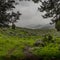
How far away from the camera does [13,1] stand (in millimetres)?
43844

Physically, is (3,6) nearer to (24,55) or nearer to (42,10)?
(24,55)

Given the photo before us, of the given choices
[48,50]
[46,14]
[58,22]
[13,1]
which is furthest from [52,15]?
[48,50]

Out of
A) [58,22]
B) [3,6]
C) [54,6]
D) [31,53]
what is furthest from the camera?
[54,6]

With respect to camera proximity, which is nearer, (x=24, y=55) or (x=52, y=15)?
(x=24, y=55)

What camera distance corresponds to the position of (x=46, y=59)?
24953mm

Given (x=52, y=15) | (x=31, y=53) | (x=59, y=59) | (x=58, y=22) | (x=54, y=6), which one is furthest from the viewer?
(x=52, y=15)

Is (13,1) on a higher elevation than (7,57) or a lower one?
higher

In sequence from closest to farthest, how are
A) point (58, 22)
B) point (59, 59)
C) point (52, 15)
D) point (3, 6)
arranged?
1. point (59, 59)
2. point (3, 6)
3. point (58, 22)
4. point (52, 15)

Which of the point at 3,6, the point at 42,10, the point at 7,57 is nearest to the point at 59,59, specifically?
the point at 7,57

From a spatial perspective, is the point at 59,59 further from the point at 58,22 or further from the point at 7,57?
the point at 58,22

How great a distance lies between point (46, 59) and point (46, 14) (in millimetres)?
40142

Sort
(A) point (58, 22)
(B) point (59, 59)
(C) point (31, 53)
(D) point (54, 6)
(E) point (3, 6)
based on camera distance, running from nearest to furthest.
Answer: (B) point (59, 59)
(C) point (31, 53)
(E) point (3, 6)
(A) point (58, 22)
(D) point (54, 6)

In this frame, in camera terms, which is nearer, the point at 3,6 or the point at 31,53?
the point at 31,53

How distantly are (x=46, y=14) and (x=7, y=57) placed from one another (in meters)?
39.6
